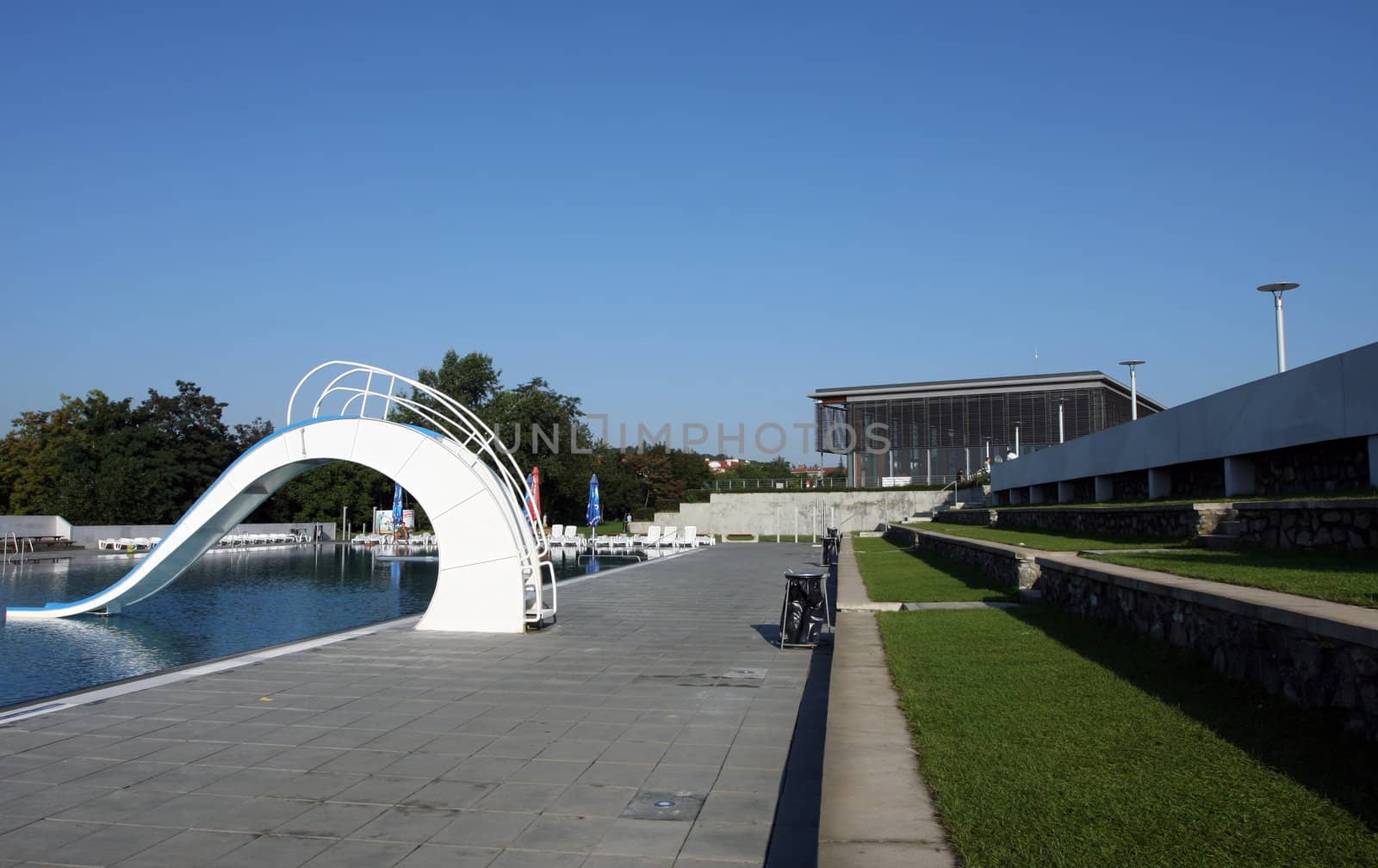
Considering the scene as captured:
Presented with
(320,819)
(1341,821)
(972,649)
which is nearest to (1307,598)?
(1341,821)

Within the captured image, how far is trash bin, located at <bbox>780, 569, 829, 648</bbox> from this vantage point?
1077cm

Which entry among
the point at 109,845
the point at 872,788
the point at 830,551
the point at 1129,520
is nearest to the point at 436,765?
the point at 109,845

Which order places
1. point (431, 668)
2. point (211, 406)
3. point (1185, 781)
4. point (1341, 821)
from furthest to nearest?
point (211, 406)
point (431, 668)
point (1185, 781)
point (1341, 821)

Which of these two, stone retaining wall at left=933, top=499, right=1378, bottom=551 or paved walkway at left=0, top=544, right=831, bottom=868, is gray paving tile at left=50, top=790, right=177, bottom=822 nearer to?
paved walkway at left=0, top=544, right=831, bottom=868

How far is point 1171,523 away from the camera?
1262 cm

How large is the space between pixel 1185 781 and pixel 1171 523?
32.1 ft

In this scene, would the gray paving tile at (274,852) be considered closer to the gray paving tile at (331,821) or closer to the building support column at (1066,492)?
the gray paving tile at (331,821)

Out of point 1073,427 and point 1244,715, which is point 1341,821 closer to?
point 1244,715

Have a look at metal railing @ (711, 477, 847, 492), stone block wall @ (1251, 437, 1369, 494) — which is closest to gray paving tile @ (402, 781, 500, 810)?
stone block wall @ (1251, 437, 1369, 494)

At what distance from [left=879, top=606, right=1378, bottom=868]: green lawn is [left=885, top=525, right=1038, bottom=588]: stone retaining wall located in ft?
14.5

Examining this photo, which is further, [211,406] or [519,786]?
[211,406]

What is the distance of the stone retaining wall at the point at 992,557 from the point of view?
36.5 ft

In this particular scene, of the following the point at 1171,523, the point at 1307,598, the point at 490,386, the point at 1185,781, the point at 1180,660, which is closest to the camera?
the point at 1185,781

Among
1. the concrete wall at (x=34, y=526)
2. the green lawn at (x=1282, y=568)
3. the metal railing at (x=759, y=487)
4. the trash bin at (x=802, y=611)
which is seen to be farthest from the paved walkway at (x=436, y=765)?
the metal railing at (x=759, y=487)
